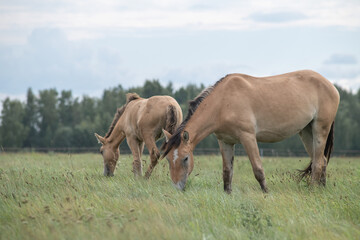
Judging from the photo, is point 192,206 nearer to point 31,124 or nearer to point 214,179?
point 214,179

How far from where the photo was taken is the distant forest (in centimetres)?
4459

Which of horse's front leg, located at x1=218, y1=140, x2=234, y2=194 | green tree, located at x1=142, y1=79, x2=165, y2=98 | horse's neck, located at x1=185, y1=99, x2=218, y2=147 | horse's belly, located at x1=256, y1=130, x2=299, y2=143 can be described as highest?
horse's neck, located at x1=185, y1=99, x2=218, y2=147

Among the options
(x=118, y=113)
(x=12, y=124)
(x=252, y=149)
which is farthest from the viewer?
(x=12, y=124)

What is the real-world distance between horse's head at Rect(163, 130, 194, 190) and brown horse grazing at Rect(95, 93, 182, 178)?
184 centimetres

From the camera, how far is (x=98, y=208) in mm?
5305

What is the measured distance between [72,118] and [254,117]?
51592mm

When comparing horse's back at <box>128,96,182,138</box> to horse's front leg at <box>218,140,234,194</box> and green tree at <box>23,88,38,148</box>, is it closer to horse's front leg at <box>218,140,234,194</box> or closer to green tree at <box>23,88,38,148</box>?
horse's front leg at <box>218,140,234,194</box>

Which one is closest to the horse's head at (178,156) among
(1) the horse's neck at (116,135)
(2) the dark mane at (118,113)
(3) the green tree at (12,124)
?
(1) the horse's neck at (116,135)

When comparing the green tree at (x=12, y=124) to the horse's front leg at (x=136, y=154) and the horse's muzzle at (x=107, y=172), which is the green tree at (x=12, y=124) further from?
the horse's front leg at (x=136, y=154)

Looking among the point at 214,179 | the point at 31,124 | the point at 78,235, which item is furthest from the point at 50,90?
the point at 78,235

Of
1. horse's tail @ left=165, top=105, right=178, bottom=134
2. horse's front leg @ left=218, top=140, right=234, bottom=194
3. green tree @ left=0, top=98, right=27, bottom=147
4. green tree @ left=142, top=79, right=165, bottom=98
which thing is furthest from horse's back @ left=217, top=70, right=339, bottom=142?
green tree @ left=0, top=98, right=27, bottom=147

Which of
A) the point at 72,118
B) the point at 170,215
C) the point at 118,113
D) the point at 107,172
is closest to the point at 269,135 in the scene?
the point at 170,215

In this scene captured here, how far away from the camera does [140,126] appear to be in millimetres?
9312

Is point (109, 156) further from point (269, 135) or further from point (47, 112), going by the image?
point (47, 112)
